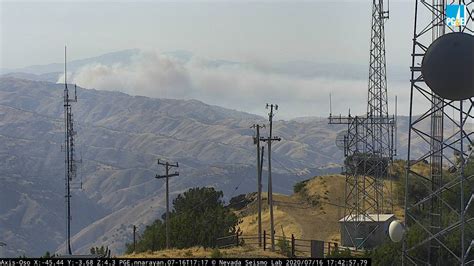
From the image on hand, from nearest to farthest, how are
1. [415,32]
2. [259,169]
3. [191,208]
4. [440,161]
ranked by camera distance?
[415,32], [440,161], [259,169], [191,208]

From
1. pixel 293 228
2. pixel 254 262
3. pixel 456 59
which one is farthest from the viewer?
pixel 293 228

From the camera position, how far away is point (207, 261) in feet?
86.2

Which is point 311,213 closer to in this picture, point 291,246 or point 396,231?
point 291,246

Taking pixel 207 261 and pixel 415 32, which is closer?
pixel 207 261

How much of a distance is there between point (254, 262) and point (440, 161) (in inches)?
404

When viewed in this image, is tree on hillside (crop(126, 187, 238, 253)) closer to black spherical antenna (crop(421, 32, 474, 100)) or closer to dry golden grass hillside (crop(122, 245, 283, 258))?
dry golden grass hillside (crop(122, 245, 283, 258))

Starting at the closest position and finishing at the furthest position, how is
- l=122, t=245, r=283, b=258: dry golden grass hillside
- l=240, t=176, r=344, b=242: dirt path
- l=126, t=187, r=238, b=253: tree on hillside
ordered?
l=122, t=245, r=283, b=258: dry golden grass hillside < l=126, t=187, r=238, b=253: tree on hillside < l=240, t=176, r=344, b=242: dirt path

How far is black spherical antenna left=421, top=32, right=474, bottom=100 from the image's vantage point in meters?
28.2

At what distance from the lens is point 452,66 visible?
28312 mm

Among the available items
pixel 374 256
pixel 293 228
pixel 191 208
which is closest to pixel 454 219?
pixel 374 256

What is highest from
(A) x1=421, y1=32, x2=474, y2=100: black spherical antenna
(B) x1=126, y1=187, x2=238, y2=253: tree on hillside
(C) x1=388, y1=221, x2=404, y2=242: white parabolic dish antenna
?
(A) x1=421, y1=32, x2=474, y2=100: black spherical antenna

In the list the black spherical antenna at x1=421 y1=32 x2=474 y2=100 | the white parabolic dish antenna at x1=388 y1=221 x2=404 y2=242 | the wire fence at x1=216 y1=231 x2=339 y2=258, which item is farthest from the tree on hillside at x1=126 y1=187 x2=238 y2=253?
the black spherical antenna at x1=421 y1=32 x2=474 y2=100

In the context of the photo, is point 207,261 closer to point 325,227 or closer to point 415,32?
point 415,32

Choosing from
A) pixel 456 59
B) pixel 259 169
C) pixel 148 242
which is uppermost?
pixel 456 59
